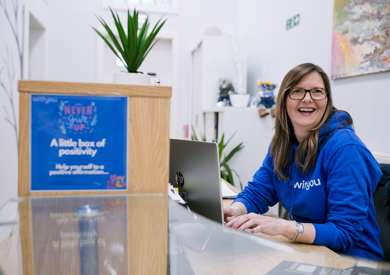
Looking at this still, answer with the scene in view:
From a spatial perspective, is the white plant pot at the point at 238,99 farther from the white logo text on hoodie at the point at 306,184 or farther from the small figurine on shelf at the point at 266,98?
the white logo text on hoodie at the point at 306,184

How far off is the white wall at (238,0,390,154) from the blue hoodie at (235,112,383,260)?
2.51 ft

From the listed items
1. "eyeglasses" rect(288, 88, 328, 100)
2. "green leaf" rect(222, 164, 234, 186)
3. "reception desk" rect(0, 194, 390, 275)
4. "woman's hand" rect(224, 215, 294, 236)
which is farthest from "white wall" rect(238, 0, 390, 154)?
"reception desk" rect(0, 194, 390, 275)

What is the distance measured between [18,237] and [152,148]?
0.32m

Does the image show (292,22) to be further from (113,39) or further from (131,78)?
(131,78)

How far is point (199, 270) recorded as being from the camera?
0.56 meters

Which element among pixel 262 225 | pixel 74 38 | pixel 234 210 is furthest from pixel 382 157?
pixel 74 38

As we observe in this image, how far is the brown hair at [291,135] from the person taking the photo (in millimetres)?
1367

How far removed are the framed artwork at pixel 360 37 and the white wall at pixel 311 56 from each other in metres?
0.07

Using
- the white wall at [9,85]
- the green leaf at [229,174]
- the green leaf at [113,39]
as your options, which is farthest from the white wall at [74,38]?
the green leaf at [113,39]

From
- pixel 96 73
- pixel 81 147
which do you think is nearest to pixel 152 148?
pixel 81 147

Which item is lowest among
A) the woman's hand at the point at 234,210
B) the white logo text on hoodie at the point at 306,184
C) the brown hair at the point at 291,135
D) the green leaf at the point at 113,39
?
the woman's hand at the point at 234,210

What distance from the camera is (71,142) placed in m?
0.75

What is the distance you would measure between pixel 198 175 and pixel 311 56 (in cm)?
193

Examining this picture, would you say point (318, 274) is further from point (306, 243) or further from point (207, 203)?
point (207, 203)
